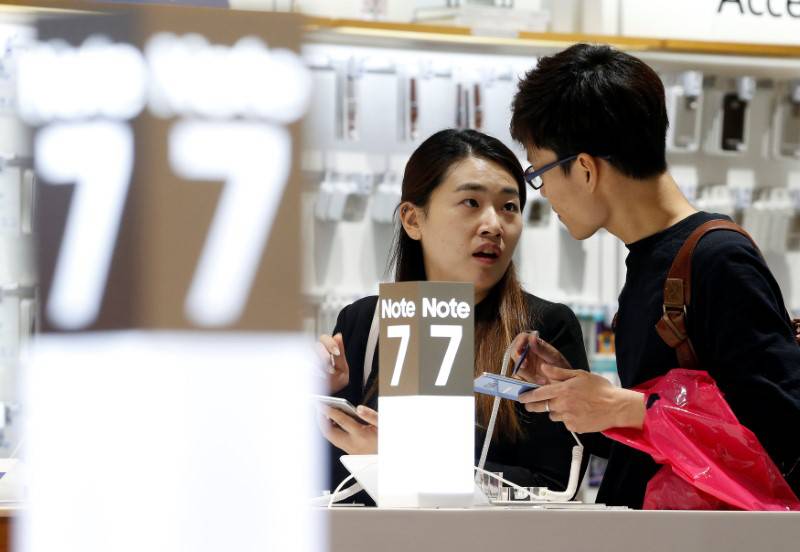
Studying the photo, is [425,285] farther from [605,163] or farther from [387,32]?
[387,32]

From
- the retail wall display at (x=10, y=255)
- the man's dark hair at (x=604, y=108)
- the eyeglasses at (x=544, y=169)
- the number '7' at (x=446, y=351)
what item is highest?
the man's dark hair at (x=604, y=108)

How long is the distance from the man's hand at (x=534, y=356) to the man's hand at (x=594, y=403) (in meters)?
0.35

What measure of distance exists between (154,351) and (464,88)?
430 centimetres

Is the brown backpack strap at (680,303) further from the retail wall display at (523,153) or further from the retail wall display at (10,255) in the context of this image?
the retail wall display at (10,255)

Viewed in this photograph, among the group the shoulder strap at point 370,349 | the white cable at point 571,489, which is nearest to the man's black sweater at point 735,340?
the white cable at point 571,489

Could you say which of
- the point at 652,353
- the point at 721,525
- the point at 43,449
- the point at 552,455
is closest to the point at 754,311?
the point at 652,353

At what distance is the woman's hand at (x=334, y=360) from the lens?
278cm

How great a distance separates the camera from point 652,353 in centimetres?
208

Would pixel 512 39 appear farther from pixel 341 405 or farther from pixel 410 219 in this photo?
pixel 341 405

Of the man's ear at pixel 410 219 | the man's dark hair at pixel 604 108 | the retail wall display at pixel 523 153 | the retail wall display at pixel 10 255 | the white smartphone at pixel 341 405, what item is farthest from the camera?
the retail wall display at pixel 523 153

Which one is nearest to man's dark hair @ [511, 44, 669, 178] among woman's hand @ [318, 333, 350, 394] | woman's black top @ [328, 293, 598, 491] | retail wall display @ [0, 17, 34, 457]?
woman's black top @ [328, 293, 598, 491]

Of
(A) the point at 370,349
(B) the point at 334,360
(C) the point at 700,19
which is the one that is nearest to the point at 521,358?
(B) the point at 334,360

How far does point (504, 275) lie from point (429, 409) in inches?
50.6

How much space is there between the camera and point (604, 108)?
215 cm
